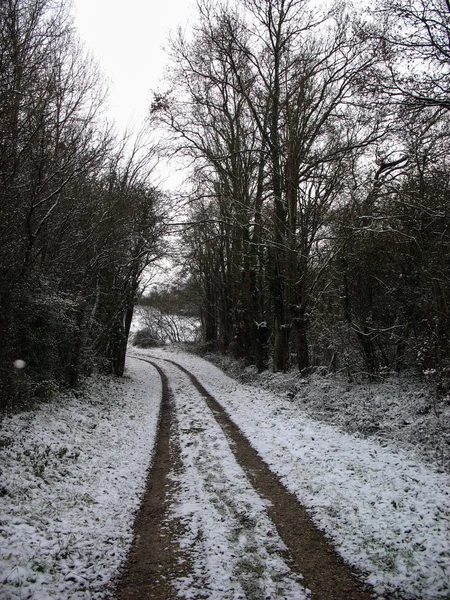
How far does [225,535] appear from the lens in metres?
5.05

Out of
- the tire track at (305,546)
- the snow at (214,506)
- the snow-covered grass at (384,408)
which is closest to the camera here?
the tire track at (305,546)

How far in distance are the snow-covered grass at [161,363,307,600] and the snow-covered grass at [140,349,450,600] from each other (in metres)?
0.81

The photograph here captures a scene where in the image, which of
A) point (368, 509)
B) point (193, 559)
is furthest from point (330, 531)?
point (193, 559)

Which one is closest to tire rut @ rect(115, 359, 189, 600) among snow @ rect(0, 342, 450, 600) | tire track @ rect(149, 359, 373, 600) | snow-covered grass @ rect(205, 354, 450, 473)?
snow @ rect(0, 342, 450, 600)

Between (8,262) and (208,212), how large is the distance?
51.1ft

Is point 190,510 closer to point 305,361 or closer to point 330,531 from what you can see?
point 330,531

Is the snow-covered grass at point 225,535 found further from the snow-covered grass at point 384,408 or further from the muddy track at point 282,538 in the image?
the snow-covered grass at point 384,408

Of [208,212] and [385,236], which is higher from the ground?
[208,212]

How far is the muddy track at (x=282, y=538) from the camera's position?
4.05m

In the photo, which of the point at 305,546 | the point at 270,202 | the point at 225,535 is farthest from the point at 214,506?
the point at 270,202

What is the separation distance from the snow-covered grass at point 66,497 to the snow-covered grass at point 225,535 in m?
0.86

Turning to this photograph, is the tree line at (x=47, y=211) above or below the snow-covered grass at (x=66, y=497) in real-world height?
above

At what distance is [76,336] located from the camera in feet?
43.5

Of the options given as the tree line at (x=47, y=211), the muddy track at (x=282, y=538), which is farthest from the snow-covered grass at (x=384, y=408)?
the tree line at (x=47, y=211)
